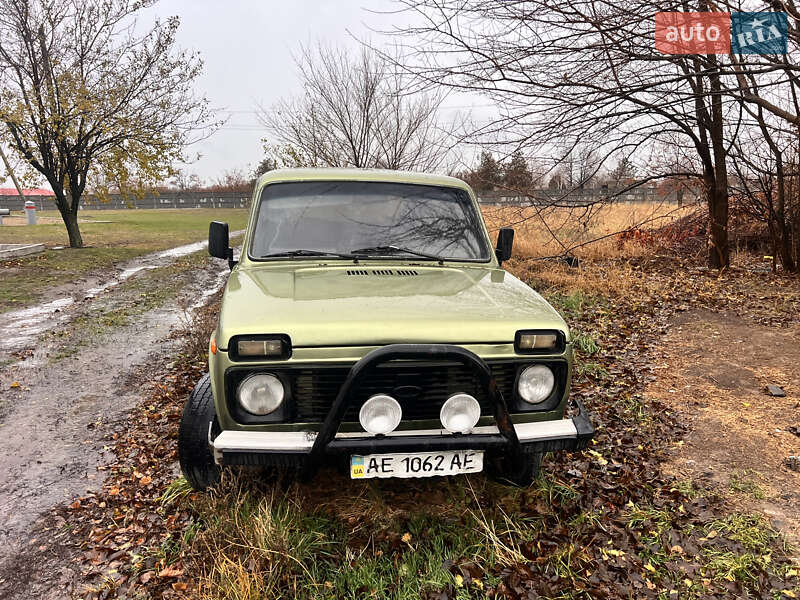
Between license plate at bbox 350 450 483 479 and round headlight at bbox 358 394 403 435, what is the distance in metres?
0.15

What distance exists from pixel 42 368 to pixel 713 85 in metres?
8.25

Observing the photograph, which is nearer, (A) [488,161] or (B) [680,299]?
(A) [488,161]

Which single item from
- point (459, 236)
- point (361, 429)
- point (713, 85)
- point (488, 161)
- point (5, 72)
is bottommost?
→ point (361, 429)

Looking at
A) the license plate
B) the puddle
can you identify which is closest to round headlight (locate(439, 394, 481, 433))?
the license plate

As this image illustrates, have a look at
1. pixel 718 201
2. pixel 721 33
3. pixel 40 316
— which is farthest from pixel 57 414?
pixel 718 201

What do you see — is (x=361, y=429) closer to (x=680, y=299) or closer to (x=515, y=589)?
(x=515, y=589)

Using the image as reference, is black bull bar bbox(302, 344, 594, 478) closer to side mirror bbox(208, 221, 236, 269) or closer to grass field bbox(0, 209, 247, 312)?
side mirror bbox(208, 221, 236, 269)

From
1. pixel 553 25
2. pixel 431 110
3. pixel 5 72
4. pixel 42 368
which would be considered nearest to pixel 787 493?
pixel 553 25

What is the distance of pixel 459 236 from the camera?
3.72m

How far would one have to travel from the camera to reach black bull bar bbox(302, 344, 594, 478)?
218cm

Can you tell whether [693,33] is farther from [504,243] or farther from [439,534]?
[439,534]

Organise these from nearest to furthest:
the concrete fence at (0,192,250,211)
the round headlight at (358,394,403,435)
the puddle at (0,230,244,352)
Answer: the round headlight at (358,394,403,435), the puddle at (0,230,244,352), the concrete fence at (0,192,250,211)

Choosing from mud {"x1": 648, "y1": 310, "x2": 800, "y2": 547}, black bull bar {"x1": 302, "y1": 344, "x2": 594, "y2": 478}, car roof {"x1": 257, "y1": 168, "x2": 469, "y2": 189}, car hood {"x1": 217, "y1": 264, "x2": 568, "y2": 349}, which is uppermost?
car roof {"x1": 257, "y1": 168, "x2": 469, "y2": 189}

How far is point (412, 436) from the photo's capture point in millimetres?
2354
